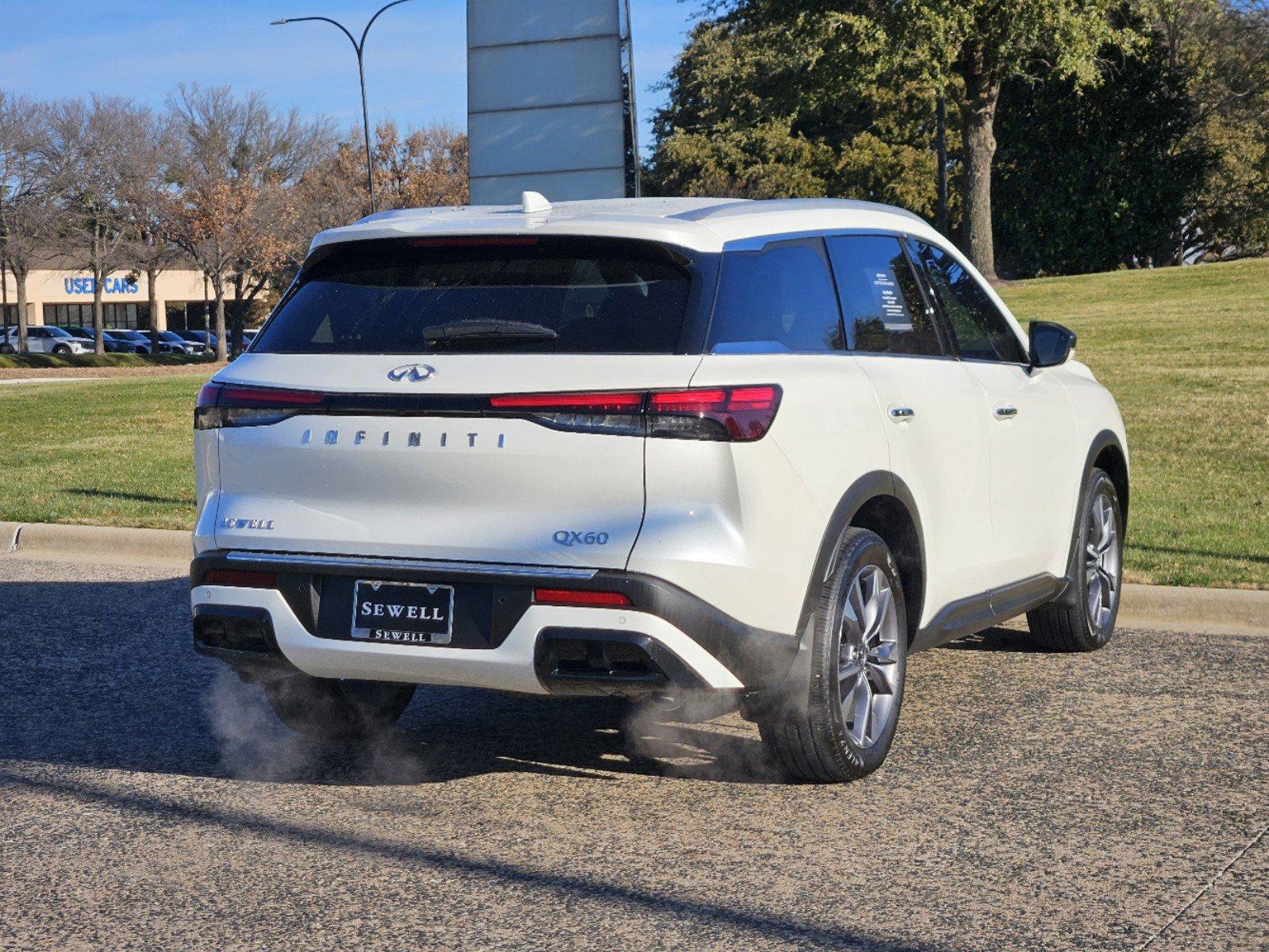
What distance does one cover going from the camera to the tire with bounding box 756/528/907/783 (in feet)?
15.5

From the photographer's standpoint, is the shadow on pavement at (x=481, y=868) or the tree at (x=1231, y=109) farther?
the tree at (x=1231, y=109)

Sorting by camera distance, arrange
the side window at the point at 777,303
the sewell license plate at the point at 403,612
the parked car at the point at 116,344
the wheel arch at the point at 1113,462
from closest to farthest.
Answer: the sewell license plate at the point at 403,612, the side window at the point at 777,303, the wheel arch at the point at 1113,462, the parked car at the point at 116,344

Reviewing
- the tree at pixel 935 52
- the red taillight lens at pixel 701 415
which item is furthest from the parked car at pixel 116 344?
the red taillight lens at pixel 701 415

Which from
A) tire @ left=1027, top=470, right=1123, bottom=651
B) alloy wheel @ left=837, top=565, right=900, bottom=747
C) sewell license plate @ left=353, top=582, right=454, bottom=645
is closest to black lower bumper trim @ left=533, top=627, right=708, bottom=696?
sewell license plate @ left=353, top=582, right=454, bottom=645

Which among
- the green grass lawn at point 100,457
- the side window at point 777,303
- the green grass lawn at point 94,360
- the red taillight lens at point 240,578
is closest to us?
the side window at point 777,303

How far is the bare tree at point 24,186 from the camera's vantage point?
2212 inches

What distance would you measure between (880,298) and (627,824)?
Result: 202cm

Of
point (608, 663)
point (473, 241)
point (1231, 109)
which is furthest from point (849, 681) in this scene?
point (1231, 109)

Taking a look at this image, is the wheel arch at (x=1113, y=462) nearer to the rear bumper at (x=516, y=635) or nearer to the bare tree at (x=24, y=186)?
the rear bumper at (x=516, y=635)

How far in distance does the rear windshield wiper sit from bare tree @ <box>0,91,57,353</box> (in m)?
56.6

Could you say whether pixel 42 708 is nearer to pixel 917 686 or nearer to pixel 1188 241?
pixel 917 686

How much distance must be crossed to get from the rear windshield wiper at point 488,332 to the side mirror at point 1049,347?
2553 mm

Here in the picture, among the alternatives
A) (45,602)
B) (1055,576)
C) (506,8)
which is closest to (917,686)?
(1055,576)

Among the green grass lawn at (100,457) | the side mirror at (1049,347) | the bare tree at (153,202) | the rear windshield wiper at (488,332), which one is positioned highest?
the bare tree at (153,202)
